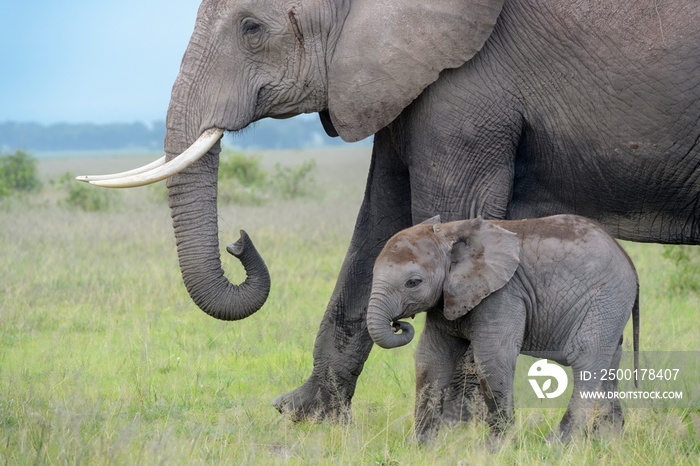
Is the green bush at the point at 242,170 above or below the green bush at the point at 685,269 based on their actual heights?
above

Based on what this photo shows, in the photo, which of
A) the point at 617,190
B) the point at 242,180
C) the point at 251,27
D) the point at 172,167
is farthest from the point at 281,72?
the point at 242,180

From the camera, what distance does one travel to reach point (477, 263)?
4504 mm

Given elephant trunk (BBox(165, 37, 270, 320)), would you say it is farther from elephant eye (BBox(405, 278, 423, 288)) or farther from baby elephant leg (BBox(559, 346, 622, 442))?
baby elephant leg (BBox(559, 346, 622, 442))

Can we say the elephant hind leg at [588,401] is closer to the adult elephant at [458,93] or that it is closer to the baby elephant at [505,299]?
the baby elephant at [505,299]

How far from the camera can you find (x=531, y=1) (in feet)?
15.6

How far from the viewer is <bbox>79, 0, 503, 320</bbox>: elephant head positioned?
4676mm

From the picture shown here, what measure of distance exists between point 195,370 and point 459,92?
3.01m

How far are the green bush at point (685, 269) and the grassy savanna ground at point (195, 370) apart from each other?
20 millimetres

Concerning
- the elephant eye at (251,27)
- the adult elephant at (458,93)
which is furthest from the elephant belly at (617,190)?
the elephant eye at (251,27)

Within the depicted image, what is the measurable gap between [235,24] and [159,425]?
2.16 meters

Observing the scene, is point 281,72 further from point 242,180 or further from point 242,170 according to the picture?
point 242,170

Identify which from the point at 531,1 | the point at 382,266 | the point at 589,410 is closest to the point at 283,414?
the point at 382,266

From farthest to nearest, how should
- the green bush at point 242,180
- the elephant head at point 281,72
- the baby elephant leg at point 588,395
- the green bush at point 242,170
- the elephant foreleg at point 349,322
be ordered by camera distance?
the green bush at point 242,170 < the green bush at point 242,180 < the elephant foreleg at point 349,322 < the elephant head at point 281,72 < the baby elephant leg at point 588,395

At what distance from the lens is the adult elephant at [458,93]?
4645mm
